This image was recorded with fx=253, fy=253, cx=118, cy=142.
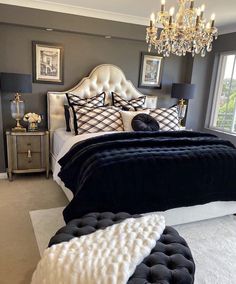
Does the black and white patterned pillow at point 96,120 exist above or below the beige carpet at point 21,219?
above

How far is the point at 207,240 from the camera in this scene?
8.18ft

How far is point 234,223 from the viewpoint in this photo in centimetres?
286

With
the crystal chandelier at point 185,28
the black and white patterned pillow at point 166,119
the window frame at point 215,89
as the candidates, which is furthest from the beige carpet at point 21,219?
the window frame at point 215,89

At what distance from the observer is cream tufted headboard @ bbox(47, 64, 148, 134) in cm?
393

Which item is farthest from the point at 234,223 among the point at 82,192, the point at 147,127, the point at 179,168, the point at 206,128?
the point at 206,128

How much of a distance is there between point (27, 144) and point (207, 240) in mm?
2630

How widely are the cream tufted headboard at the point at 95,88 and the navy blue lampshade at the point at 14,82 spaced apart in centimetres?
49

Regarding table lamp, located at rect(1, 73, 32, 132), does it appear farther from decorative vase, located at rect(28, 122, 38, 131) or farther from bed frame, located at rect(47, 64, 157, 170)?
bed frame, located at rect(47, 64, 157, 170)

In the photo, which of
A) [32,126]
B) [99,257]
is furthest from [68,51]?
[99,257]

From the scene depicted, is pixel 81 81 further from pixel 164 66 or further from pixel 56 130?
pixel 164 66

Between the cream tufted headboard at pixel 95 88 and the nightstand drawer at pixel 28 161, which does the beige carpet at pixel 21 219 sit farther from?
the cream tufted headboard at pixel 95 88

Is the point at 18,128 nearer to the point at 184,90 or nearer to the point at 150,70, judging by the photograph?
the point at 150,70

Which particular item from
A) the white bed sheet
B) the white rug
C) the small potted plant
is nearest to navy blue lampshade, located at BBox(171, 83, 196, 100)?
the white bed sheet

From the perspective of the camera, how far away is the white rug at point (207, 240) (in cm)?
203
